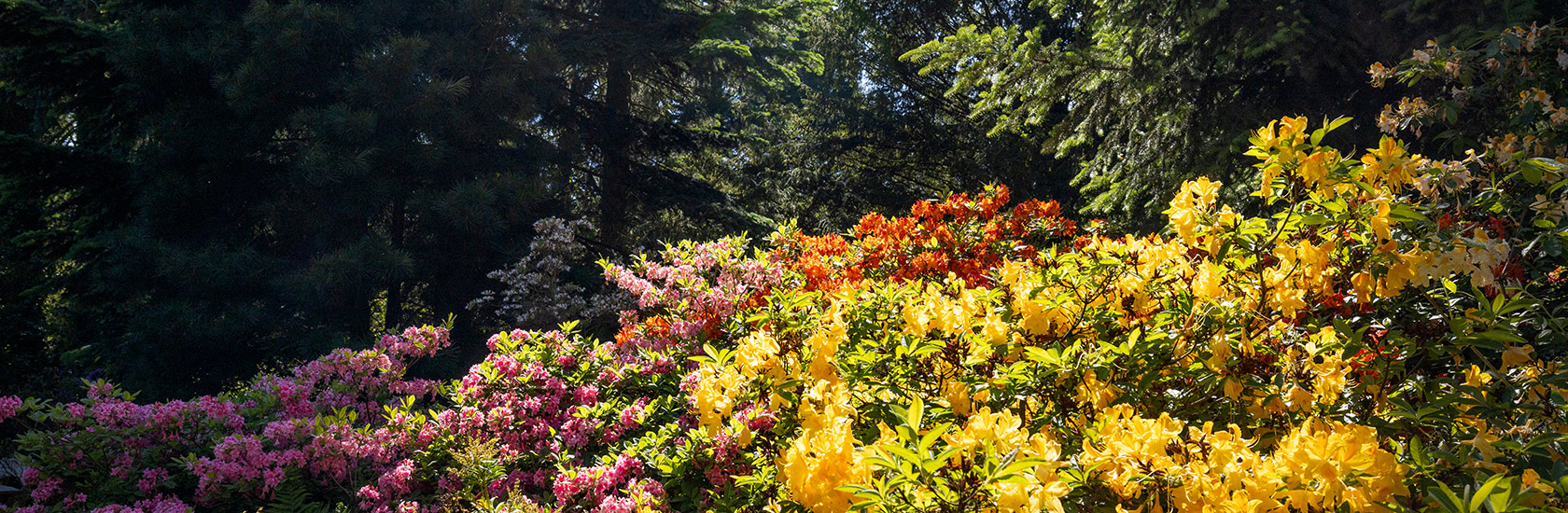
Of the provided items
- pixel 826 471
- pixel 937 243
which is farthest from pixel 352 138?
pixel 826 471

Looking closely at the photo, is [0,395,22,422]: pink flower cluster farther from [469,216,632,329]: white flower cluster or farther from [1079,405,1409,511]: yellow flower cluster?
[469,216,632,329]: white flower cluster

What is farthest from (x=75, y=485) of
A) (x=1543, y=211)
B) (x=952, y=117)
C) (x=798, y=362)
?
(x=952, y=117)

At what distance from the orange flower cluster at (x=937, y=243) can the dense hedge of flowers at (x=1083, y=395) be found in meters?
1.08

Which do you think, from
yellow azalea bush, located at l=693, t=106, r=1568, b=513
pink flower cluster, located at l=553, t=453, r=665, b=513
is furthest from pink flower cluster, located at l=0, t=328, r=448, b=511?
yellow azalea bush, located at l=693, t=106, r=1568, b=513

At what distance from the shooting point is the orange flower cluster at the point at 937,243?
4.09 m

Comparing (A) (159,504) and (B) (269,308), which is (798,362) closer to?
(A) (159,504)

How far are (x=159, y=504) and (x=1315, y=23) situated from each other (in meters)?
5.56

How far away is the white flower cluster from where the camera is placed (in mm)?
6980

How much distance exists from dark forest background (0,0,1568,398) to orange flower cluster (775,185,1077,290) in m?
1.09

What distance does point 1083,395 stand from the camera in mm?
1666

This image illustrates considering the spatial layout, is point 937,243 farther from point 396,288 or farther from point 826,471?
point 396,288

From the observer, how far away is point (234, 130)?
7.50 meters

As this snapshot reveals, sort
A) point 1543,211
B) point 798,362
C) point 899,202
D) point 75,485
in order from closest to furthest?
point 1543,211 < point 798,362 < point 75,485 < point 899,202

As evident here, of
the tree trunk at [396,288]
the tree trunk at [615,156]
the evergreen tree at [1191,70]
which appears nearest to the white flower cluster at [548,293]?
the tree trunk at [396,288]
